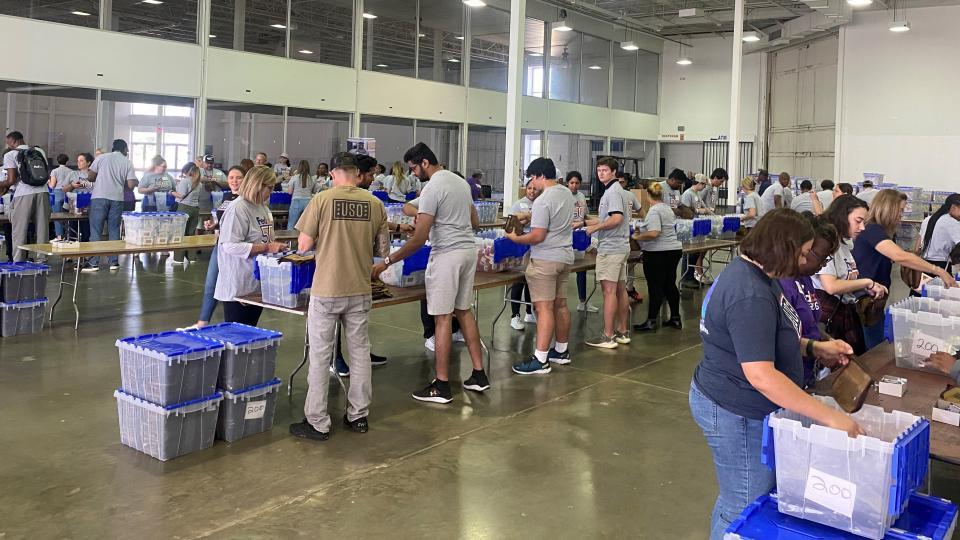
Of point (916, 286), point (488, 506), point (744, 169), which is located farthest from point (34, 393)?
point (744, 169)

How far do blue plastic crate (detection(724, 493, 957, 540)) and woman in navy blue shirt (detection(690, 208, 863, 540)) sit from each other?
271 mm

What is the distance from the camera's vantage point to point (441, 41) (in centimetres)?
1686

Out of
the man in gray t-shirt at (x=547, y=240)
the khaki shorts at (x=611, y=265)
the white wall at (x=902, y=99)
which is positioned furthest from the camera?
the white wall at (x=902, y=99)

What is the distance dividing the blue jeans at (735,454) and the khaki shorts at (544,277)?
119 inches

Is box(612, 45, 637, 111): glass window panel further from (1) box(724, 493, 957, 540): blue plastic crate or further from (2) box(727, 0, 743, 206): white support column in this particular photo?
(1) box(724, 493, 957, 540): blue plastic crate

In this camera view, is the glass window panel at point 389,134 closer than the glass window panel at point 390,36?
No

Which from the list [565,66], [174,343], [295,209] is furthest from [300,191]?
[565,66]

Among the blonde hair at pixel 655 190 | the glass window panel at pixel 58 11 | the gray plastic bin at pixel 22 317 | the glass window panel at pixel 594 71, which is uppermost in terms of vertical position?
the glass window panel at pixel 594 71

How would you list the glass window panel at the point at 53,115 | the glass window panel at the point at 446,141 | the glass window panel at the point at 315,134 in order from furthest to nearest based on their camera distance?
the glass window panel at the point at 446,141 < the glass window panel at the point at 315,134 < the glass window panel at the point at 53,115

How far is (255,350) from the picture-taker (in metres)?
4.01

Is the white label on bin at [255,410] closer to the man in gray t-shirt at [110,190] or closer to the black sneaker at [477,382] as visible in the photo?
the black sneaker at [477,382]

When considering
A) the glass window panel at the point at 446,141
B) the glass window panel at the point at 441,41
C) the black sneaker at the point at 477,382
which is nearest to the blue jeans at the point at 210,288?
the black sneaker at the point at 477,382

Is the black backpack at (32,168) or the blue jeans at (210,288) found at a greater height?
the black backpack at (32,168)

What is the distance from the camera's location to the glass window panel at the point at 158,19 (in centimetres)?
1149
